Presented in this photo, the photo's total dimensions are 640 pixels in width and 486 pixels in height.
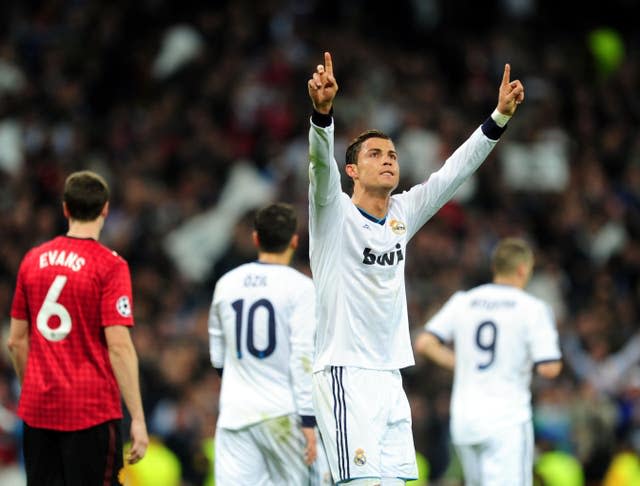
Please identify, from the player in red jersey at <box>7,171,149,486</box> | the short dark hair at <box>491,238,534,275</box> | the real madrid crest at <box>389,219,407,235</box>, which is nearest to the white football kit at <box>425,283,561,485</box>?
the short dark hair at <box>491,238,534,275</box>

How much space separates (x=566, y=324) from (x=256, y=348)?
773 cm

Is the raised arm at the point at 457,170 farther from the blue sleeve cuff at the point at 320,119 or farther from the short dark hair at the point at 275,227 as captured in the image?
the short dark hair at the point at 275,227

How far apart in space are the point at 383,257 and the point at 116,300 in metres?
1.43

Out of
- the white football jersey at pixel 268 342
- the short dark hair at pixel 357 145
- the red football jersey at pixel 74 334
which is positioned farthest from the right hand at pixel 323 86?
the white football jersey at pixel 268 342

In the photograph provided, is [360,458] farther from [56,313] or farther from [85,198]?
[85,198]

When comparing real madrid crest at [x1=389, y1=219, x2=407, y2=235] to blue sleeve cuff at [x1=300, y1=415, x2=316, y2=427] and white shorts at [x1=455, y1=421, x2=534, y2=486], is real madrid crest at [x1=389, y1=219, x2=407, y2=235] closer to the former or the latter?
blue sleeve cuff at [x1=300, y1=415, x2=316, y2=427]

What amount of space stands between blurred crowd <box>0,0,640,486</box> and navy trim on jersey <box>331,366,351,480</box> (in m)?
5.74

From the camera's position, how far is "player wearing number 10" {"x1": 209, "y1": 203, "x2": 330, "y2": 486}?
328 inches

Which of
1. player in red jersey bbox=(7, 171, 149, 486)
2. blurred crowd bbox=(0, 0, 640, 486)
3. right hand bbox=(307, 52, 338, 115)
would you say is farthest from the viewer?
blurred crowd bbox=(0, 0, 640, 486)

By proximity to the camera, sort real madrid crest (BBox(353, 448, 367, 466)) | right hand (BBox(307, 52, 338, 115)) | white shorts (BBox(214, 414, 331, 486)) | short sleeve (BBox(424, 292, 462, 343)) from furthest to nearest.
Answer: short sleeve (BBox(424, 292, 462, 343)), white shorts (BBox(214, 414, 331, 486)), real madrid crest (BBox(353, 448, 367, 466)), right hand (BBox(307, 52, 338, 115))

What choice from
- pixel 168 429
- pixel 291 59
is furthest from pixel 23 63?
pixel 168 429

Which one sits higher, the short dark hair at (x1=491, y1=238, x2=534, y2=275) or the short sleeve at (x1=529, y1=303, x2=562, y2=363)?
the short dark hair at (x1=491, y1=238, x2=534, y2=275)

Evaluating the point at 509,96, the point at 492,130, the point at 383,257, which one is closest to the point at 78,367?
the point at 383,257

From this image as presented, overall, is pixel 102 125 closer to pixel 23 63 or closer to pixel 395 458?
pixel 23 63
